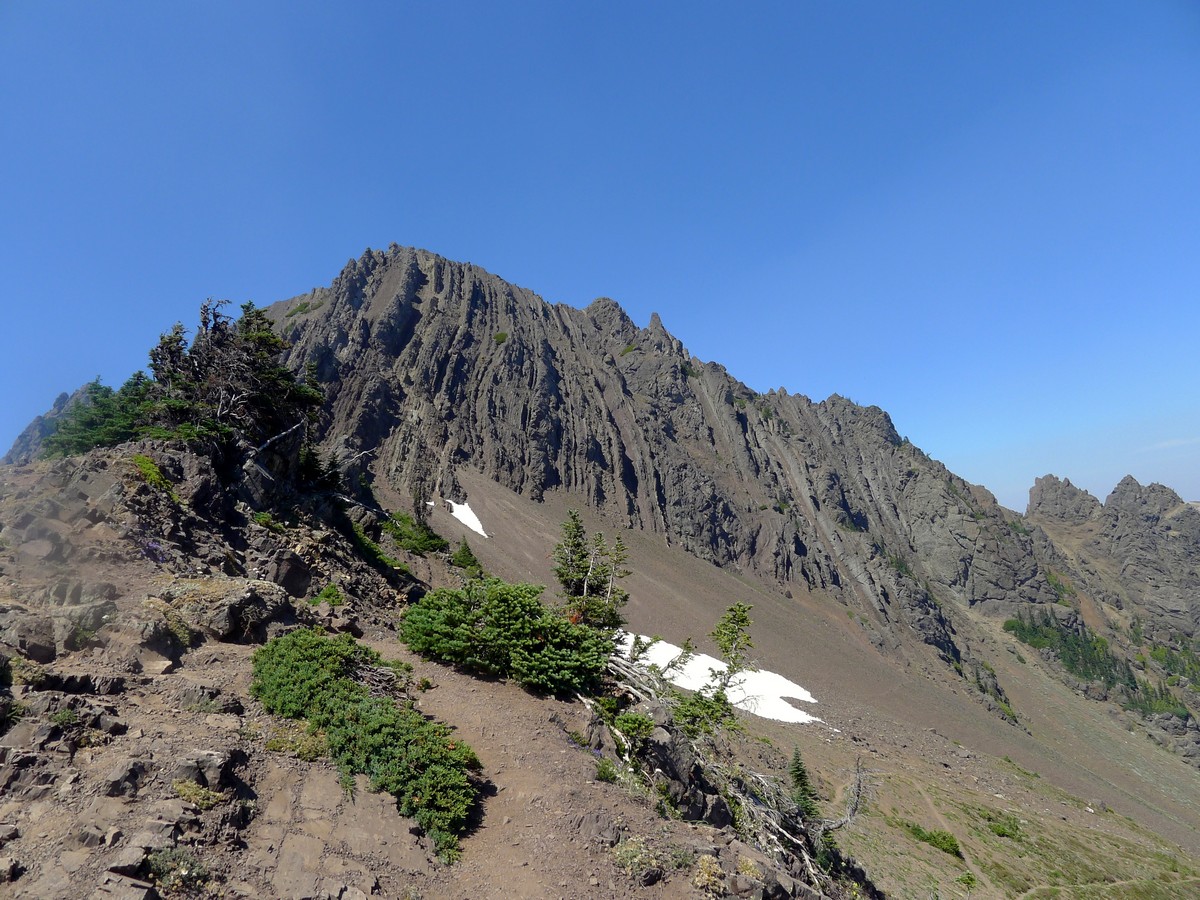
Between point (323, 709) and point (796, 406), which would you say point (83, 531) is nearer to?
point (323, 709)

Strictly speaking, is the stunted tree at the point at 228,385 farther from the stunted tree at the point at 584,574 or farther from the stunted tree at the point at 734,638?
the stunted tree at the point at 734,638

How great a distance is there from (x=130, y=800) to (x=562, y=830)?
6.23m

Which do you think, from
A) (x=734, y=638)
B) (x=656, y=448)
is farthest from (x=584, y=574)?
(x=656, y=448)

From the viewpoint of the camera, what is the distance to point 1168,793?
2473 inches

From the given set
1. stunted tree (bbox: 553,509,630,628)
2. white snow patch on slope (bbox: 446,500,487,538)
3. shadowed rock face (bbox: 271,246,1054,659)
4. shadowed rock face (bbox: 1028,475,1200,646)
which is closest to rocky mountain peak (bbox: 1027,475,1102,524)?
shadowed rock face (bbox: 1028,475,1200,646)

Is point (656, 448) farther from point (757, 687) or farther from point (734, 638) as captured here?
point (734, 638)

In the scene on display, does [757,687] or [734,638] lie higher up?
[734,638]

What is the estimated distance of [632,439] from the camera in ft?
304

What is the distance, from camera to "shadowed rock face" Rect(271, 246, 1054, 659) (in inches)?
2985

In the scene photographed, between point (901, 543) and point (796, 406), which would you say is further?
point (796, 406)

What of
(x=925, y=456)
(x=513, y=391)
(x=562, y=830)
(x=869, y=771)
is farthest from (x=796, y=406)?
(x=562, y=830)

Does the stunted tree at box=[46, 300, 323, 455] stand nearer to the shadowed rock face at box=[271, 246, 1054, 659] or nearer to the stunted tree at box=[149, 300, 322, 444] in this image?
the stunted tree at box=[149, 300, 322, 444]

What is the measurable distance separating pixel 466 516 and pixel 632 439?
118 ft

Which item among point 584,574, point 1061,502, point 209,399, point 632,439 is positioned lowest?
point 584,574
